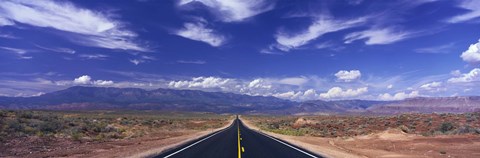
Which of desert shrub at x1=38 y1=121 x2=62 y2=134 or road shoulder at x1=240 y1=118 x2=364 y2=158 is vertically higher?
desert shrub at x1=38 y1=121 x2=62 y2=134

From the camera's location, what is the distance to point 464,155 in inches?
810

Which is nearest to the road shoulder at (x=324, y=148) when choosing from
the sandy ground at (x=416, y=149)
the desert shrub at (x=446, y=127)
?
the sandy ground at (x=416, y=149)

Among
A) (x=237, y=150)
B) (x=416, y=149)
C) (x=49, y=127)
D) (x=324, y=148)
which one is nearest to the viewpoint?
(x=237, y=150)

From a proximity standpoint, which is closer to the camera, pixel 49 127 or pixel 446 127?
pixel 49 127

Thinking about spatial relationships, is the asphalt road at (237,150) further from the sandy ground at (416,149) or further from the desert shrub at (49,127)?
the desert shrub at (49,127)

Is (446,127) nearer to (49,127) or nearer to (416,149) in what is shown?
(416,149)

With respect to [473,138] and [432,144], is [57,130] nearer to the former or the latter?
[432,144]

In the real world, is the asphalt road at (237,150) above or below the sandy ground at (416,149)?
above

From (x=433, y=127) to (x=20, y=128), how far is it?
136ft

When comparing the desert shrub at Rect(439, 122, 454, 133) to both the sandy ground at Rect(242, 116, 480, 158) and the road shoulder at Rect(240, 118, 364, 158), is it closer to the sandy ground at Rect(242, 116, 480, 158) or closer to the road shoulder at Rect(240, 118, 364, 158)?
the sandy ground at Rect(242, 116, 480, 158)

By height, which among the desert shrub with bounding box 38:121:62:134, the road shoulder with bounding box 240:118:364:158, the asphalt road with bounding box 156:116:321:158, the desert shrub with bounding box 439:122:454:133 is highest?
the desert shrub with bounding box 38:121:62:134

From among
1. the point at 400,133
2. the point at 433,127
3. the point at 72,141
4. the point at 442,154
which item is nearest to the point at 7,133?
the point at 72,141

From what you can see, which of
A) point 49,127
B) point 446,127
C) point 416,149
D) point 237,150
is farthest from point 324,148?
point 49,127

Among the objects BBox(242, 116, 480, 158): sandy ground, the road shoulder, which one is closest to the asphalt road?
the road shoulder
